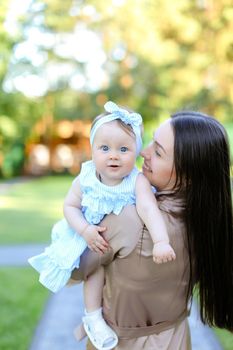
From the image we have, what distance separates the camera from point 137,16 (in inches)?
787

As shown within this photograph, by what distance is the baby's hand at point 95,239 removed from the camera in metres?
1.63

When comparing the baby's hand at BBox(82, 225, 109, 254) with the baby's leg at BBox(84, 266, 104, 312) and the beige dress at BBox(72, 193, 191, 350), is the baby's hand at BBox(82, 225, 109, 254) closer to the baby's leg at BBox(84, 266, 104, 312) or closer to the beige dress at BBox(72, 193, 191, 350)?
the beige dress at BBox(72, 193, 191, 350)

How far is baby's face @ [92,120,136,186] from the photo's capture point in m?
1.66

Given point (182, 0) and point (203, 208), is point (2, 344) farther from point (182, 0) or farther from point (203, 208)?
point (182, 0)

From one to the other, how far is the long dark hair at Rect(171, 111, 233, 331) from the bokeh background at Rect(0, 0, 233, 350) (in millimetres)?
2186

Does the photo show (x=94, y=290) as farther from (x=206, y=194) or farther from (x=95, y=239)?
(x=206, y=194)

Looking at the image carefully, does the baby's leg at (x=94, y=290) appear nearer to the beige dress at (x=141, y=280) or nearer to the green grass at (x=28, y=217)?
the beige dress at (x=141, y=280)

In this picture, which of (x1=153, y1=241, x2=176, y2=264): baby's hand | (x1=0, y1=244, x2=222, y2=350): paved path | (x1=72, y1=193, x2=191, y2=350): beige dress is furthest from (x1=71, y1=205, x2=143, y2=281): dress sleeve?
(x1=0, y1=244, x2=222, y2=350): paved path

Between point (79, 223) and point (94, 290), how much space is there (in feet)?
0.84

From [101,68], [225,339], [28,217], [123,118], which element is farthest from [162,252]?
[101,68]

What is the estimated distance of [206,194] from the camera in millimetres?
1693

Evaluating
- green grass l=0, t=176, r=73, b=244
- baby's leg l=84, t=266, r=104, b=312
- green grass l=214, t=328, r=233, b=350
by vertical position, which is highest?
baby's leg l=84, t=266, r=104, b=312

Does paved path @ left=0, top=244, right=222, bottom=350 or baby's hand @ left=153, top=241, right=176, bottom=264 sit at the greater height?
baby's hand @ left=153, top=241, right=176, bottom=264

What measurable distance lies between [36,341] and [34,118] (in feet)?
85.0
